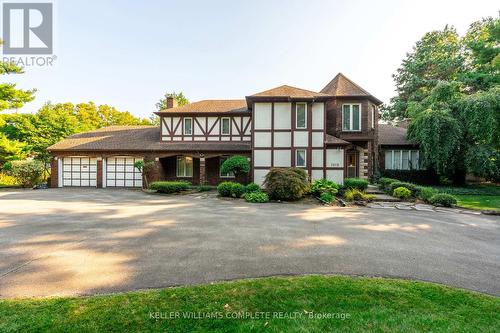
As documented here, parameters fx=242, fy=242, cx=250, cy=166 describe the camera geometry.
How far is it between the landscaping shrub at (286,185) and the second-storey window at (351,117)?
6898mm

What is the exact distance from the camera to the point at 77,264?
434cm

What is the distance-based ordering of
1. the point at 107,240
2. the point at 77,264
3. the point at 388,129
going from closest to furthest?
1. the point at 77,264
2. the point at 107,240
3. the point at 388,129

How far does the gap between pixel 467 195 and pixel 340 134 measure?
27.4ft

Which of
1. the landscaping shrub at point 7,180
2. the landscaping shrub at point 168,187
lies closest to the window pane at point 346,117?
the landscaping shrub at point 168,187

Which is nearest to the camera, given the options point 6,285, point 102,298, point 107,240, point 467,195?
point 102,298

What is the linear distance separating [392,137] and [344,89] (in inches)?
275

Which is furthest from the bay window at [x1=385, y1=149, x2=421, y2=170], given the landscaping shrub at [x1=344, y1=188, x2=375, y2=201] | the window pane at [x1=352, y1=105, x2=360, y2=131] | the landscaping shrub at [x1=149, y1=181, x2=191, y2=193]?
the landscaping shrub at [x1=149, y1=181, x2=191, y2=193]

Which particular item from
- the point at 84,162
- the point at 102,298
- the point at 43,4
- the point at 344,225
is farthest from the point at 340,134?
the point at 84,162

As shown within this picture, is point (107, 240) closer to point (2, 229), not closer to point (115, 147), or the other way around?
point (2, 229)

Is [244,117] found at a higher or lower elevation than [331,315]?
higher

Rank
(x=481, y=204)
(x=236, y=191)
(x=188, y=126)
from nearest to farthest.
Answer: (x=481, y=204), (x=236, y=191), (x=188, y=126)

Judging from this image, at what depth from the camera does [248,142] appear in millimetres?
18766

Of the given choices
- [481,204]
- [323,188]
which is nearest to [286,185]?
[323,188]

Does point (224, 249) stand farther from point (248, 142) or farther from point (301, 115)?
point (248, 142)
